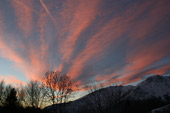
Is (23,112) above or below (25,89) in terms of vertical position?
below

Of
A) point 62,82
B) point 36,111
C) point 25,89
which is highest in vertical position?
point 25,89

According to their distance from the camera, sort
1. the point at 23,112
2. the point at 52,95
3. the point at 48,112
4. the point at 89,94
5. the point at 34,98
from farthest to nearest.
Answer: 1. the point at 34,98
2. the point at 48,112
3. the point at 52,95
4. the point at 23,112
5. the point at 89,94

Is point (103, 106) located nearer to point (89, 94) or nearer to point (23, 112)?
point (89, 94)

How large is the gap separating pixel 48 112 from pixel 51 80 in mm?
10259

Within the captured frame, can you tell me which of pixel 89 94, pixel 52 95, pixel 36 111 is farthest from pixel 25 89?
pixel 89 94

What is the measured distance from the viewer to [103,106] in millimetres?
23312

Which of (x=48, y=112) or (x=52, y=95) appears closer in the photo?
(x=52, y=95)

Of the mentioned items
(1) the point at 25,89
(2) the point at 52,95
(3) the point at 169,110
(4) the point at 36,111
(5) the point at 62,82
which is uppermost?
(1) the point at 25,89

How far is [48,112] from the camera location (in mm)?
32188

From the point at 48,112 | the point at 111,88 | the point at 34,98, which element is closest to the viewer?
the point at 111,88

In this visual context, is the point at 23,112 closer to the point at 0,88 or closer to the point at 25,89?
the point at 25,89

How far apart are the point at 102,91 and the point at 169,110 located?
61.3ft

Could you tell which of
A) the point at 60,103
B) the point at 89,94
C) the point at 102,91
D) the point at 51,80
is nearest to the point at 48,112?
the point at 60,103

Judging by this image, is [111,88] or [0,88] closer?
[111,88]
